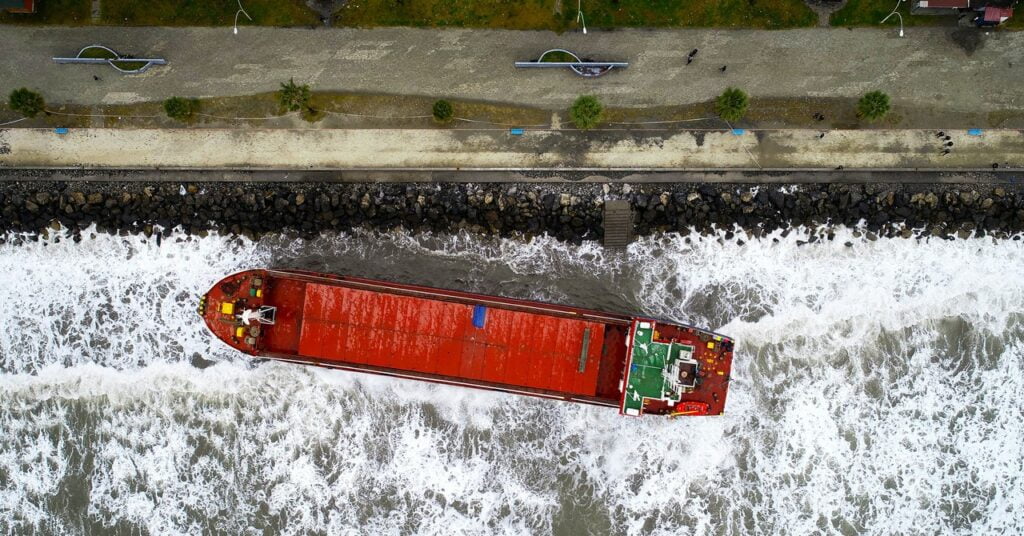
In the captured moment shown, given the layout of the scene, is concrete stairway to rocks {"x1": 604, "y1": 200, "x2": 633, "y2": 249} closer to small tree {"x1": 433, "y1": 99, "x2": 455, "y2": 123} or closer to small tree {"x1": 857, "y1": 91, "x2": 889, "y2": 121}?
small tree {"x1": 433, "y1": 99, "x2": 455, "y2": 123}

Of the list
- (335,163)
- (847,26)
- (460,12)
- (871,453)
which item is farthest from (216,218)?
(871,453)

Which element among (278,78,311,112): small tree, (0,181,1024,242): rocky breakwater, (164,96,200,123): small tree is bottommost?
(0,181,1024,242): rocky breakwater

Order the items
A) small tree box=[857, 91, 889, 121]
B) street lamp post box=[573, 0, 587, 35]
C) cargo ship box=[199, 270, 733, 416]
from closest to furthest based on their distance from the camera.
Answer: cargo ship box=[199, 270, 733, 416], small tree box=[857, 91, 889, 121], street lamp post box=[573, 0, 587, 35]

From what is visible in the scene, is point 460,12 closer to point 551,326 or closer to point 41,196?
point 551,326

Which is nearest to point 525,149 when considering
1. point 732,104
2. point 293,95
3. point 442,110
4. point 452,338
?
point 442,110

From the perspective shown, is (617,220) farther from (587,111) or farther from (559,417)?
(559,417)

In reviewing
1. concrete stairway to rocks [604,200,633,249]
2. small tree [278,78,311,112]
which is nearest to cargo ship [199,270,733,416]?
concrete stairway to rocks [604,200,633,249]

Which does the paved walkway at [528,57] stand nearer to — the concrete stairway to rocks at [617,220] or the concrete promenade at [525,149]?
the concrete promenade at [525,149]

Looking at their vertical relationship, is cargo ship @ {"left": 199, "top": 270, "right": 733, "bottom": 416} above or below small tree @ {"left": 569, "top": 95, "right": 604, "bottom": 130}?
below
